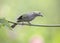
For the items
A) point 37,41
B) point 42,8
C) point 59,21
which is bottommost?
point 37,41

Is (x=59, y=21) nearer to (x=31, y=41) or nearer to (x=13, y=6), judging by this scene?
(x=13, y=6)

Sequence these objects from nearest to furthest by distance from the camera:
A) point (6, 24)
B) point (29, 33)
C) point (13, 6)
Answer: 1. point (6, 24)
2. point (29, 33)
3. point (13, 6)

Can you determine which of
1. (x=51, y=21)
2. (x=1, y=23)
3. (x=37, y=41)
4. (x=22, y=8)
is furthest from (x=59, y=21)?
(x=1, y=23)

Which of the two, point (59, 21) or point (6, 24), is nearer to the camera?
point (6, 24)

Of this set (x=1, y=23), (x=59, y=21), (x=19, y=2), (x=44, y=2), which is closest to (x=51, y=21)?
(x=59, y=21)

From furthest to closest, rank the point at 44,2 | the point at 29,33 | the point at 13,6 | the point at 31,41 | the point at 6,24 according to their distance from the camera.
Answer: the point at 44,2 → the point at 13,6 → the point at 29,33 → the point at 31,41 → the point at 6,24

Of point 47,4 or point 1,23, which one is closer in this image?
point 1,23

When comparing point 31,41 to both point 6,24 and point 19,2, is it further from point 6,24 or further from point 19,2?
point 6,24

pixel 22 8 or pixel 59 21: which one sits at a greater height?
pixel 22 8

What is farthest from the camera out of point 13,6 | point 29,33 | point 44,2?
point 44,2
